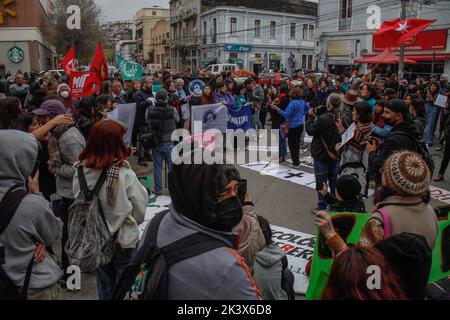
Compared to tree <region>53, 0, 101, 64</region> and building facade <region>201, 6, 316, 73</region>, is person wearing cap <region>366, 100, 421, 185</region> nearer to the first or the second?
tree <region>53, 0, 101, 64</region>

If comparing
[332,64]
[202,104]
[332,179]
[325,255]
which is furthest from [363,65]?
[325,255]

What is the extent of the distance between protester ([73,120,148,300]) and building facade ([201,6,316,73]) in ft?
145

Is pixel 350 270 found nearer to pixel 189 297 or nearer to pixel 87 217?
pixel 189 297

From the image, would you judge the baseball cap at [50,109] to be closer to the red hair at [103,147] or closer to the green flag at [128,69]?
the red hair at [103,147]

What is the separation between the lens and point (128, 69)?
427 inches

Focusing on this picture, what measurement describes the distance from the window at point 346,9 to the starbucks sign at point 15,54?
26088 millimetres

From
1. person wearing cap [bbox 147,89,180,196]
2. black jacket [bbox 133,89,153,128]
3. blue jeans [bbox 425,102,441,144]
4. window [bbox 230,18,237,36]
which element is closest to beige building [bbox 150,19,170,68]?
window [bbox 230,18,237,36]

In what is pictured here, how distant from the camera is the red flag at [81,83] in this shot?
738 cm

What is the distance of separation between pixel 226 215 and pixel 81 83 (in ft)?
21.5

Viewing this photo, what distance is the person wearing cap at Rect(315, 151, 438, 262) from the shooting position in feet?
8.37

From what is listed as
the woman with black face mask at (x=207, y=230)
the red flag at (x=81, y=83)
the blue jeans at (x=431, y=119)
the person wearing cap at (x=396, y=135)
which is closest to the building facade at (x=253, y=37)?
the blue jeans at (x=431, y=119)

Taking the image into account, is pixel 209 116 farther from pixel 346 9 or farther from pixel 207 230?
pixel 346 9

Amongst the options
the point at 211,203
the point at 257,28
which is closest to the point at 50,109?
the point at 211,203
